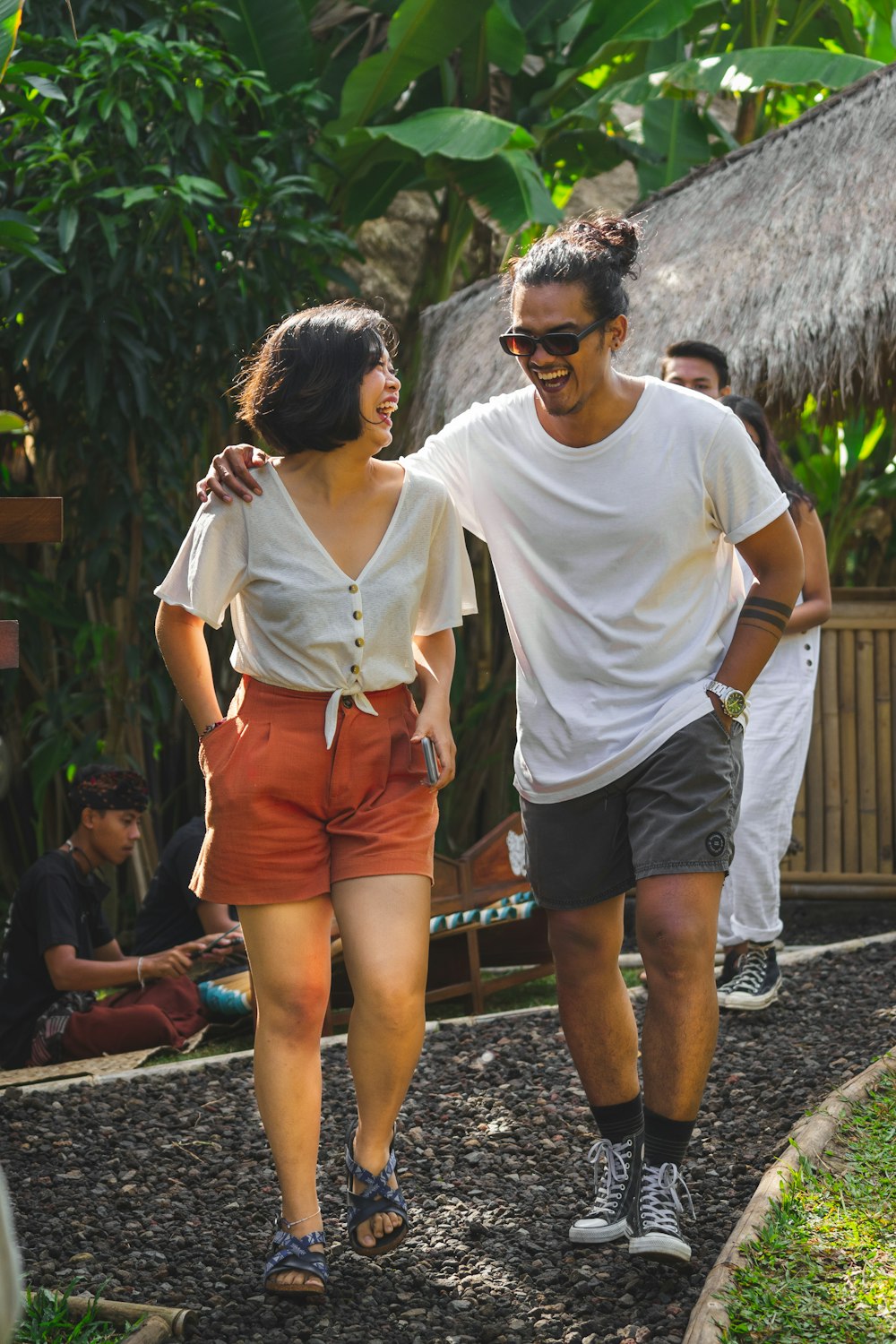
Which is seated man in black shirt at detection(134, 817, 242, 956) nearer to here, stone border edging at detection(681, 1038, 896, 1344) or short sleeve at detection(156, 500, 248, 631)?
stone border edging at detection(681, 1038, 896, 1344)

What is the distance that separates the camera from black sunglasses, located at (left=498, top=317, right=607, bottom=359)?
317 centimetres

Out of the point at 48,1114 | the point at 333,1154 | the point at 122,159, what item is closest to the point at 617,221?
the point at 333,1154

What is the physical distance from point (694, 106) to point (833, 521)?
2.85 metres

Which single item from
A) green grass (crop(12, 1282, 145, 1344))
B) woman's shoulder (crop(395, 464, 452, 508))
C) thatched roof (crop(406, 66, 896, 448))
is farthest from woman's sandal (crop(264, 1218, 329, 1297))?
thatched roof (crop(406, 66, 896, 448))

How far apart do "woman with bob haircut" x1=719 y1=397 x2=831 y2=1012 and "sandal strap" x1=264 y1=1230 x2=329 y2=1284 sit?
2420mm

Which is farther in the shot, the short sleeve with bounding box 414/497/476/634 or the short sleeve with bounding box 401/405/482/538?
the short sleeve with bounding box 401/405/482/538

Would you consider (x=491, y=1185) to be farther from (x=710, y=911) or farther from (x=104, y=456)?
(x=104, y=456)

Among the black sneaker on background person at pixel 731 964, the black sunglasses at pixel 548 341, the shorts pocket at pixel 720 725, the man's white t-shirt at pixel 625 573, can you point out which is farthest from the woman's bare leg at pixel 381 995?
the black sneaker on background person at pixel 731 964

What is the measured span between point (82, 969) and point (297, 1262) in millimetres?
2543

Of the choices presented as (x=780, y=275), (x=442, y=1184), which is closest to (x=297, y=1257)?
(x=442, y=1184)

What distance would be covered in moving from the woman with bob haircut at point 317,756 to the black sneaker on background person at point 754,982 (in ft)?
7.35

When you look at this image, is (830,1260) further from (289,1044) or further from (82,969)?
(82,969)

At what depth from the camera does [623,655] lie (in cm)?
321

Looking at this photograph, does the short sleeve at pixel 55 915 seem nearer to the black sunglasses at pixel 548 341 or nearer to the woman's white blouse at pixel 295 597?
the woman's white blouse at pixel 295 597
